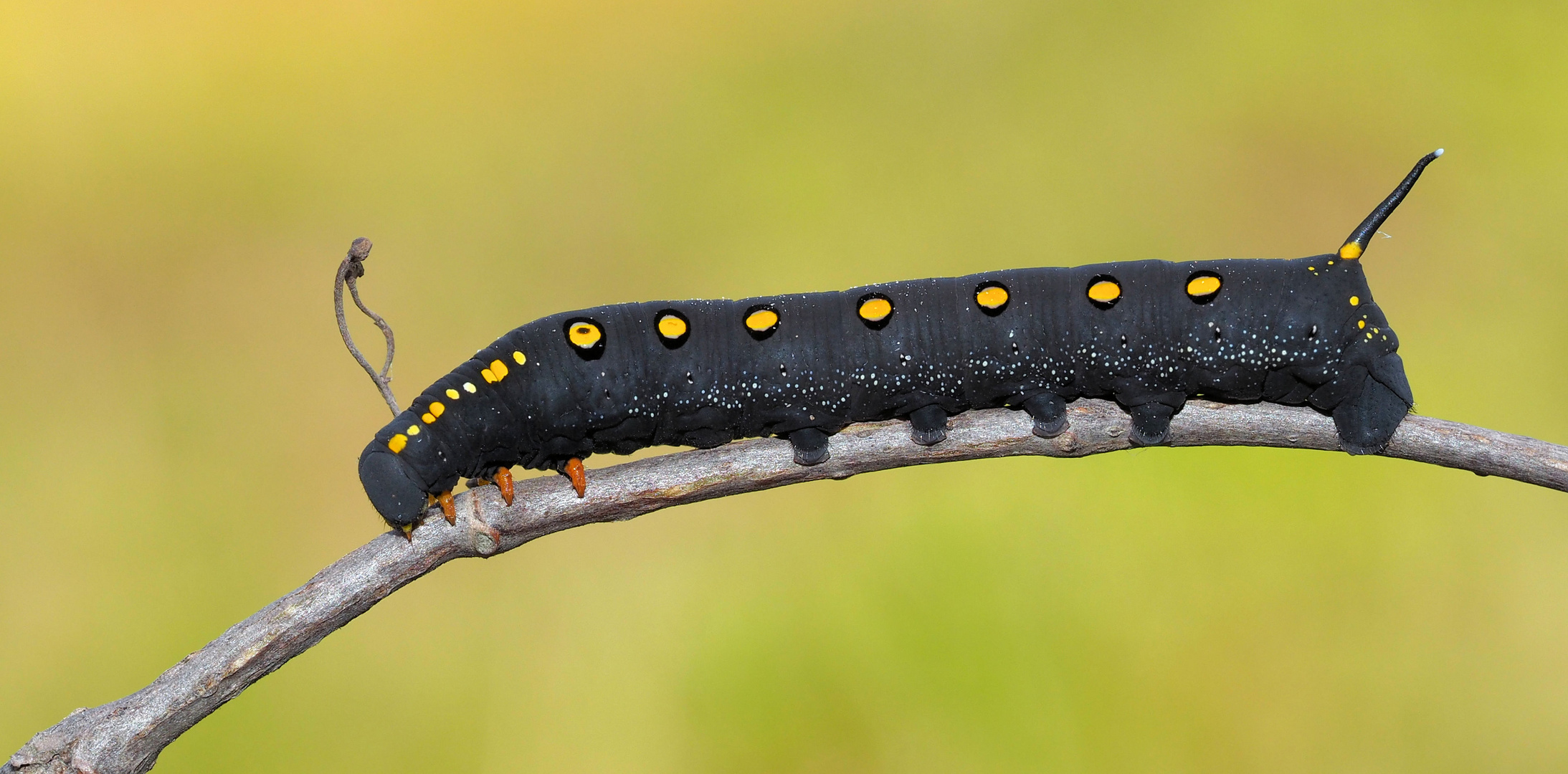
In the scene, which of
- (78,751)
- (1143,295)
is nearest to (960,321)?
(1143,295)

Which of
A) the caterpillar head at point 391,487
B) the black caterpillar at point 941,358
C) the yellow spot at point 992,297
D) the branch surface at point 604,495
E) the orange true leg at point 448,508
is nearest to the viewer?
the branch surface at point 604,495

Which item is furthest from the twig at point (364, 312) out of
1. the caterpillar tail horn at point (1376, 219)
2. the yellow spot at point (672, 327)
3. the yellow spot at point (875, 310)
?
the caterpillar tail horn at point (1376, 219)

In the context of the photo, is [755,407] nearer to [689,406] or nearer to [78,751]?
[689,406]

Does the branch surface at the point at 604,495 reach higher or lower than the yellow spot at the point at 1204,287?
lower

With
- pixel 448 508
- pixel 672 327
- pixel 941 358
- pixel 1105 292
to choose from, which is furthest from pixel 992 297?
pixel 448 508

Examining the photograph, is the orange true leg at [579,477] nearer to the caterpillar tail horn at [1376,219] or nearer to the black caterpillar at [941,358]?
the black caterpillar at [941,358]

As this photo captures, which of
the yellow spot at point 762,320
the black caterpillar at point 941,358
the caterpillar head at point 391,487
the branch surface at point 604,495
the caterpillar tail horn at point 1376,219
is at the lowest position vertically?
the branch surface at point 604,495

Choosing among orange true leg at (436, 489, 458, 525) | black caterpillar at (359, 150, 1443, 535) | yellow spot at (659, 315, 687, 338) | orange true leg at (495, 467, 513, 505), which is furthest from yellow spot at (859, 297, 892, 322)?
orange true leg at (436, 489, 458, 525)
